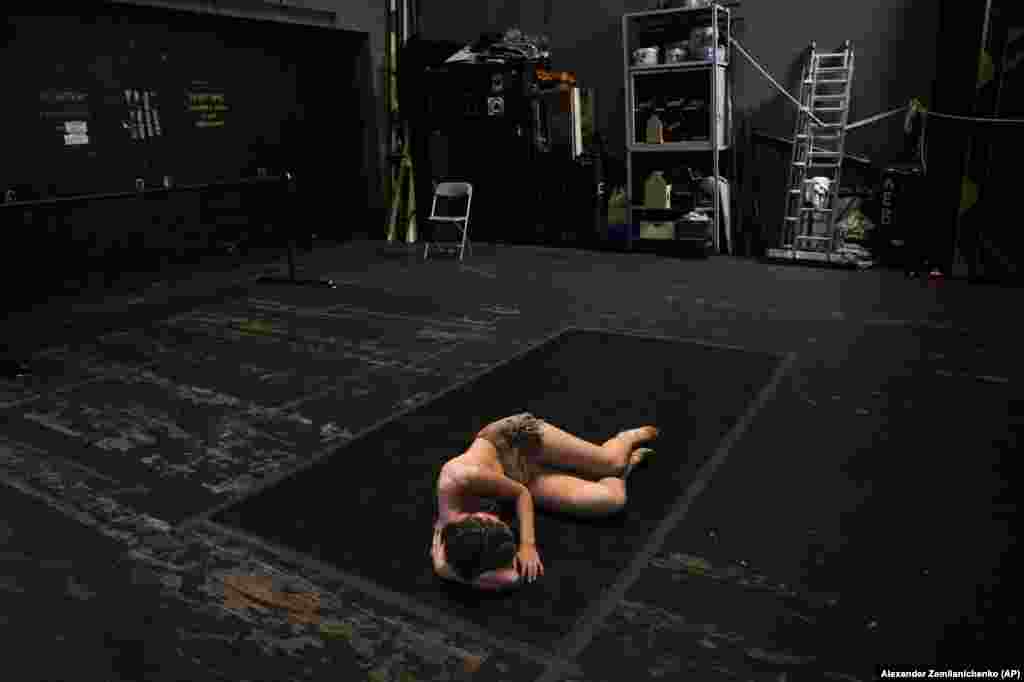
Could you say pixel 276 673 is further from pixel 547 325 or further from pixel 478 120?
pixel 478 120

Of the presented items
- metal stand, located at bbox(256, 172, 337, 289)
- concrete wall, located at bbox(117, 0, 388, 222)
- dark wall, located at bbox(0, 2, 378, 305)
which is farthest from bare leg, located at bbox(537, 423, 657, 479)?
concrete wall, located at bbox(117, 0, 388, 222)

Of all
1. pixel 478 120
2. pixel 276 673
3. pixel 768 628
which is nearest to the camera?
pixel 276 673

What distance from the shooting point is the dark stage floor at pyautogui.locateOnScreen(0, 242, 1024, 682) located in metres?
1.78

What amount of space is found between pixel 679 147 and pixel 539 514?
506 cm

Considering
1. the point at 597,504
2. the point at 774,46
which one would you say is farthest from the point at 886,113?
the point at 597,504

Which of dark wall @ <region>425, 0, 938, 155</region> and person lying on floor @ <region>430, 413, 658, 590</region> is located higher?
dark wall @ <region>425, 0, 938, 155</region>

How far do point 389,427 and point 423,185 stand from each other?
5.40 metres

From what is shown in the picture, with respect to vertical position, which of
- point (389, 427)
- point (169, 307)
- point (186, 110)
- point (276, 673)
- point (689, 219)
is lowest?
point (276, 673)

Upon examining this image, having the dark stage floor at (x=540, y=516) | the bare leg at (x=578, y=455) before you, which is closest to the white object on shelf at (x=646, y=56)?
the dark stage floor at (x=540, y=516)

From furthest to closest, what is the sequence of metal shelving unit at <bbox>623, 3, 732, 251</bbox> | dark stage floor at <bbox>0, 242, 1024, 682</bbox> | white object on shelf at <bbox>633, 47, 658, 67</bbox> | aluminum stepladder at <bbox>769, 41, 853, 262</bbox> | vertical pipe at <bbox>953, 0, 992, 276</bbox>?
white object on shelf at <bbox>633, 47, 658, 67</bbox>, metal shelving unit at <bbox>623, 3, 732, 251</bbox>, aluminum stepladder at <bbox>769, 41, 853, 262</bbox>, vertical pipe at <bbox>953, 0, 992, 276</bbox>, dark stage floor at <bbox>0, 242, 1024, 682</bbox>

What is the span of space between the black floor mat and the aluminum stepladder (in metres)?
2.80

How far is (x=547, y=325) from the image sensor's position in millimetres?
4660

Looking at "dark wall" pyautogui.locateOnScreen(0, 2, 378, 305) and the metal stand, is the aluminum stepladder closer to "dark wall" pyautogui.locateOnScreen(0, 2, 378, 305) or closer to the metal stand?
the metal stand

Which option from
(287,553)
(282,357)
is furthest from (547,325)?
(287,553)
